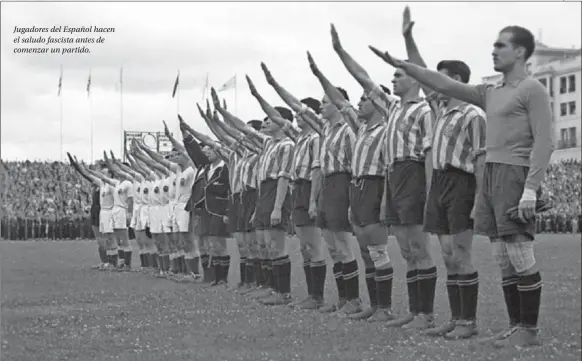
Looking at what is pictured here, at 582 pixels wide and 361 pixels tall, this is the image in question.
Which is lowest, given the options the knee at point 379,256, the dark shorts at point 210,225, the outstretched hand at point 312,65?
the knee at point 379,256

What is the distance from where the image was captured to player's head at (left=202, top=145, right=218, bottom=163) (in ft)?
50.2

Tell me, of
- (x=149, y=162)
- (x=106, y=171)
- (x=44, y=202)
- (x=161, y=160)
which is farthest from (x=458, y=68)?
(x=44, y=202)

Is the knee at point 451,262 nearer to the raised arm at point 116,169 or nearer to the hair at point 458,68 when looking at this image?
the hair at point 458,68

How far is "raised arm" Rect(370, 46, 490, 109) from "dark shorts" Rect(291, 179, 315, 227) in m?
4.33

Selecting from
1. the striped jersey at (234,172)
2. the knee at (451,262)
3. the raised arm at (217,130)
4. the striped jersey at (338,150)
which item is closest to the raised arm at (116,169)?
the raised arm at (217,130)

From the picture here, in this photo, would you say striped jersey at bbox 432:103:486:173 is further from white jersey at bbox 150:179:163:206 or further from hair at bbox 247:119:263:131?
white jersey at bbox 150:179:163:206

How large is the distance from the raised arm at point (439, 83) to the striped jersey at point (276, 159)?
16.4 feet

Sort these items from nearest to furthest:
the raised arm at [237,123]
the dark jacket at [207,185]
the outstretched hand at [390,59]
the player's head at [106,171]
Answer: the outstretched hand at [390,59], the raised arm at [237,123], the dark jacket at [207,185], the player's head at [106,171]

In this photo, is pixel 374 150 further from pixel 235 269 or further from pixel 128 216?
pixel 128 216

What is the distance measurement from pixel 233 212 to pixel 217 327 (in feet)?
16.9

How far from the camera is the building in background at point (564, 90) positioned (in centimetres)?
4775

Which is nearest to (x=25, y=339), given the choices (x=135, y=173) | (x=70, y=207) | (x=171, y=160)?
(x=171, y=160)

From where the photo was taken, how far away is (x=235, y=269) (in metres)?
19.7


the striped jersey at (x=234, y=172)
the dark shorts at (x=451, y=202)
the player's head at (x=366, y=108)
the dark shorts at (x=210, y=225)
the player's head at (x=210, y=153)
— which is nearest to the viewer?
the dark shorts at (x=451, y=202)
